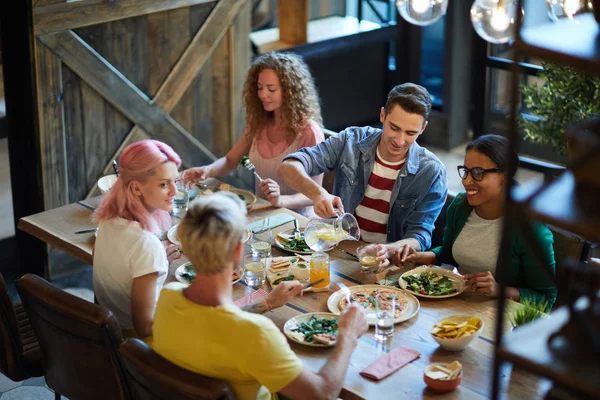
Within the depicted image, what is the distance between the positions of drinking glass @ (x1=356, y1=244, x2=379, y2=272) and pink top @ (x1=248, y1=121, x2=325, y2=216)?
1.04m

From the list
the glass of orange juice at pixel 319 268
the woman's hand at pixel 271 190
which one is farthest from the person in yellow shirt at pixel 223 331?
the woman's hand at pixel 271 190

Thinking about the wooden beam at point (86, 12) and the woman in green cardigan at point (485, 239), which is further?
the wooden beam at point (86, 12)

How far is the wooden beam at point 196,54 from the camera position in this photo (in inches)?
216

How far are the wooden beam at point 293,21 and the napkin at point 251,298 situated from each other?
3824 mm

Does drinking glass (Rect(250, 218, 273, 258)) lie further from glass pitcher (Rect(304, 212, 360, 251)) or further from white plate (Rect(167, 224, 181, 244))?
white plate (Rect(167, 224, 181, 244))

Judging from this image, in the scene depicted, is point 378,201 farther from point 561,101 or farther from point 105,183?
point 561,101

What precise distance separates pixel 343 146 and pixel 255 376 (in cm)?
181

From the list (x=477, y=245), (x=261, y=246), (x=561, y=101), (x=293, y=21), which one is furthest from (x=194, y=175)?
(x=293, y=21)

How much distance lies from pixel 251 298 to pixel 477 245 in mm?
979

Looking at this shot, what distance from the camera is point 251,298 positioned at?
3.16 meters

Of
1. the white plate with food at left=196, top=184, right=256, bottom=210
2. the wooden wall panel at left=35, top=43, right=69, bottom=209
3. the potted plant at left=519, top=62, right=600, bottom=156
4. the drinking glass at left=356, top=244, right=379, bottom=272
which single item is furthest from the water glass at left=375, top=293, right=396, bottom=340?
the wooden wall panel at left=35, top=43, right=69, bottom=209

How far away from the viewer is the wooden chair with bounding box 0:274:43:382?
10.5 ft

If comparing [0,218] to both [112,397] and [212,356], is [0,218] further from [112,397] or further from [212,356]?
[212,356]

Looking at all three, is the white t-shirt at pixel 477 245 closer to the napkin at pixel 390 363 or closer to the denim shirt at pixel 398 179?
the denim shirt at pixel 398 179
